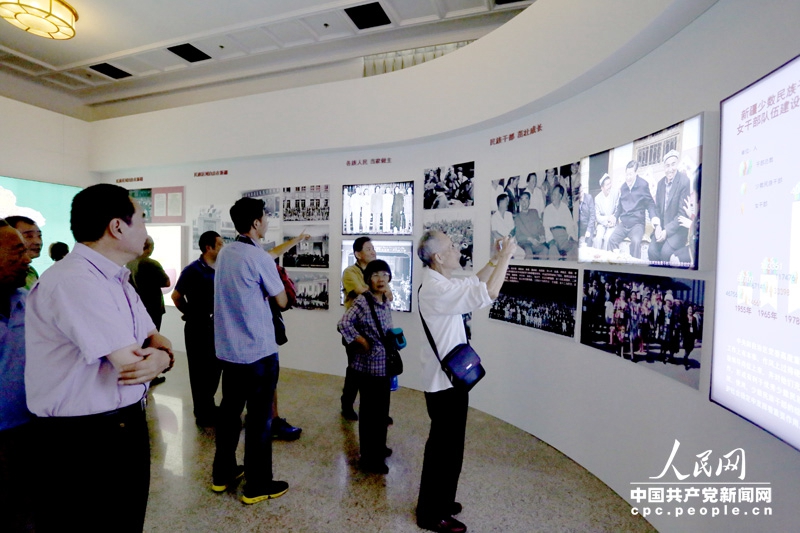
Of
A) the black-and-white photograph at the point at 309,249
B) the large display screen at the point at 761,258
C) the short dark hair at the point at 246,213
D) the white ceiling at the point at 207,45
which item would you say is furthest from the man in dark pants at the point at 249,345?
the white ceiling at the point at 207,45

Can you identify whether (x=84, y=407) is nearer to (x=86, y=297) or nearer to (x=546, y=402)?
(x=86, y=297)

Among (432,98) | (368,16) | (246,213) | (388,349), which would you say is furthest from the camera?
(368,16)

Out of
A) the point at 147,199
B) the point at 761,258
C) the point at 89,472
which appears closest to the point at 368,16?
the point at 147,199

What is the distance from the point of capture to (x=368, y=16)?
5.64 metres

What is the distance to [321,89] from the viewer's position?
5.39 metres

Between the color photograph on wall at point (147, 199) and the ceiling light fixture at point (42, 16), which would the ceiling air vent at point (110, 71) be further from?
the color photograph on wall at point (147, 199)

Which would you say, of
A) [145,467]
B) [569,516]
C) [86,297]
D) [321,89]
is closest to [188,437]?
[145,467]

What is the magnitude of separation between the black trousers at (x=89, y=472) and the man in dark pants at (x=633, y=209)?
2815mm

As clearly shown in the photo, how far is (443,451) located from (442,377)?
0.44 m

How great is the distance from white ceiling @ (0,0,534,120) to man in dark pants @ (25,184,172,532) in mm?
5063

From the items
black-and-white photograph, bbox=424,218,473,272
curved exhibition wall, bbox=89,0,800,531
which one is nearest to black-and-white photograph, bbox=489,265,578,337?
curved exhibition wall, bbox=89,0,800,531

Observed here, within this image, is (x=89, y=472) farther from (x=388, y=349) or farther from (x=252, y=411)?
(x=388, y=349)

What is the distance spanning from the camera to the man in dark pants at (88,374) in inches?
52.7

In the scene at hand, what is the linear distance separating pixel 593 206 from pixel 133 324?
295cm
